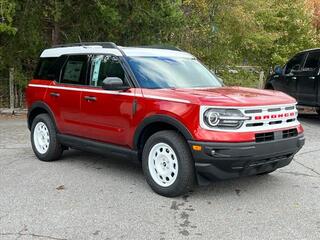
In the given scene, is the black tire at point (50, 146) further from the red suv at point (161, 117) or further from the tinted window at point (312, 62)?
the tinted window at point (312, 62)

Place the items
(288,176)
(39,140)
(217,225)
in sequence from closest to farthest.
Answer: (217,225) < (288,176) < (39,140)

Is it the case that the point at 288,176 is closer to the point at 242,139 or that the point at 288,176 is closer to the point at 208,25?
the point at 242,139

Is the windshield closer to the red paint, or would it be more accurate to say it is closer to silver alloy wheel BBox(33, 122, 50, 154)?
the red paint

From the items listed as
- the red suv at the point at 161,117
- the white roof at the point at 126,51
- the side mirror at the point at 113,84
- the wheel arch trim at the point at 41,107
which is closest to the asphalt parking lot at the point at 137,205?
the red suv at the point at 161,117

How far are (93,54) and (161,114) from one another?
1.75 meters

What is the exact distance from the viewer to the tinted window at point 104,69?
651 cm

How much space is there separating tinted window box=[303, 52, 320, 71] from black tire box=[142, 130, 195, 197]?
7.43m

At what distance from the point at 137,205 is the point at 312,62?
8269mm

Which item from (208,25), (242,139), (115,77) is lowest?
(242,139)

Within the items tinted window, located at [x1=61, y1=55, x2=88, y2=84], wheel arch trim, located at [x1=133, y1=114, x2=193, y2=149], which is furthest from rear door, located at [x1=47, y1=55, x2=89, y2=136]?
wheel arch trim, located at [x1=133, y1=114, x2=193, y2=149]

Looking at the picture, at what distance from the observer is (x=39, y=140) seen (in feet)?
25.8

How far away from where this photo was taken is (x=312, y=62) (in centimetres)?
1225

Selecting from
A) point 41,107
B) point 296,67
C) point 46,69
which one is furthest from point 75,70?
point 296,67

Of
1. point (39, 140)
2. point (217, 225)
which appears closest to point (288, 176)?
point (217, 225)
